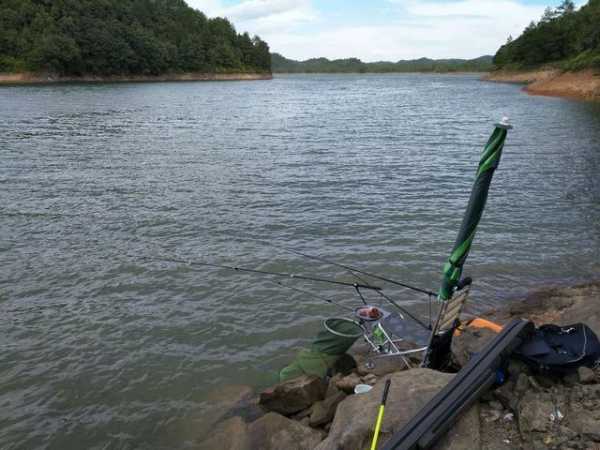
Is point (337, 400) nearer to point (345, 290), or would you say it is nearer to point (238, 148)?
point (345, 290)

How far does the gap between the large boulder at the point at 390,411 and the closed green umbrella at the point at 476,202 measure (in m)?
1.10

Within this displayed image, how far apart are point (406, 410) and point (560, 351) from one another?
1.97 m

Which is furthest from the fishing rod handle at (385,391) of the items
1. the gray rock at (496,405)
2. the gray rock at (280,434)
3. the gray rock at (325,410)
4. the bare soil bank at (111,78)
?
the bare soil bank at (111,78)

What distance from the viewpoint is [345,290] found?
10539 mm

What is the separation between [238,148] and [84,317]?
61.4 feet

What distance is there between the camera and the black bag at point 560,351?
527 centimetres

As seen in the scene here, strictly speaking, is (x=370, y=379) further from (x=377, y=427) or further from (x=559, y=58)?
(x=559, y=58)

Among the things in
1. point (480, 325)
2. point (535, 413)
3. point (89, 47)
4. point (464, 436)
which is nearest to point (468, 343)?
point (480, 325)

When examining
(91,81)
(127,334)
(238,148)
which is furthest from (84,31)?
(127,334)

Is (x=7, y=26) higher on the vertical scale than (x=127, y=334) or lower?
higher

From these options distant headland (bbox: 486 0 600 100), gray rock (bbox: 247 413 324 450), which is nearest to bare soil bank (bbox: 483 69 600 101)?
distant headland (bbox: 486 0 600 100)

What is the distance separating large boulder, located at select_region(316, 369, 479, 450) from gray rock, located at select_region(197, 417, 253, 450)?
148 cm

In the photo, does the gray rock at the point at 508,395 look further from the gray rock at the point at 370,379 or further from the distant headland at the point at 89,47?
the distant headland at the point at 89,47

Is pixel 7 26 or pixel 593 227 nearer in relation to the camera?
pixel 593 227
